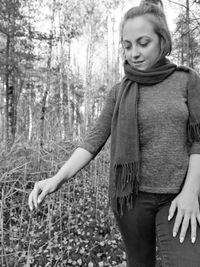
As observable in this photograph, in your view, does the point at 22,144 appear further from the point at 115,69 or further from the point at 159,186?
the point at 115,69

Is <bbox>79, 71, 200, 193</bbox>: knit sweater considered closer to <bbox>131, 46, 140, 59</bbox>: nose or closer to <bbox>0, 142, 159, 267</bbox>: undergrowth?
<bbox>131, 46, 140, 59</bbox>: nose

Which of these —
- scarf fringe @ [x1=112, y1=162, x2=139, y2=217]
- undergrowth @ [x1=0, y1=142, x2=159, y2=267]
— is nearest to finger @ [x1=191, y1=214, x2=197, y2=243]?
Result: scarf fringe @ [x1=112, y1=162, x2=139, y2=217]

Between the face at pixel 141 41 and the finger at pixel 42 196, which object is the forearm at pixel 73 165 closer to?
the finger at pixel 42 196

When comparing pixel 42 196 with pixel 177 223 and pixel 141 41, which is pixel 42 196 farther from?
pixel 141 41

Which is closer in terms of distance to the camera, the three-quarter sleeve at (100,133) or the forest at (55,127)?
the three-quarter sleeve at (100,133)

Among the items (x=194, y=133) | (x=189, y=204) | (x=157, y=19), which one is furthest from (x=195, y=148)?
(x=157, y=19)

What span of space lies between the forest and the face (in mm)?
325

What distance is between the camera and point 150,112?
1.05 meters

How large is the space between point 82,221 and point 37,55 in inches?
280

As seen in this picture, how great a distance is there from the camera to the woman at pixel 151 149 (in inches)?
38.0

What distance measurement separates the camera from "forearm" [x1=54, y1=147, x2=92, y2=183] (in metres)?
1.10

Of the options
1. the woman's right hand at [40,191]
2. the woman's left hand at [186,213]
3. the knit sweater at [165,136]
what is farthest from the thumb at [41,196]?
the woman's left hand at [186,213]

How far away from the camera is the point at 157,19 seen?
1046mm

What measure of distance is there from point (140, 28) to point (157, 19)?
73mm
